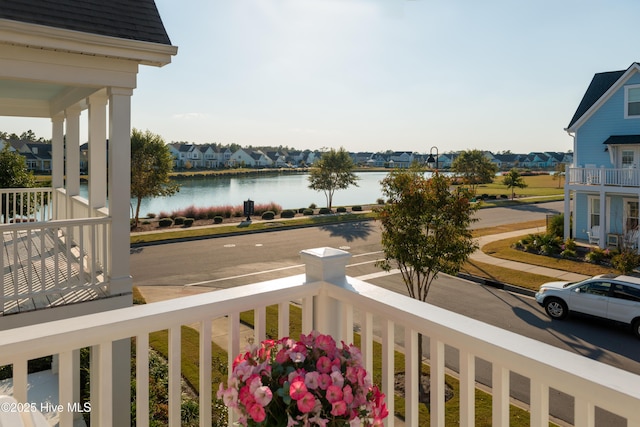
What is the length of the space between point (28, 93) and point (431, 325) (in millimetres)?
8620

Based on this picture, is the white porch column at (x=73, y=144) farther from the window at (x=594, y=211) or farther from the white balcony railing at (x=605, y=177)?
the window at (x=594, y=211)

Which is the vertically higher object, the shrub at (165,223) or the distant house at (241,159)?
the distant house at (241,159)

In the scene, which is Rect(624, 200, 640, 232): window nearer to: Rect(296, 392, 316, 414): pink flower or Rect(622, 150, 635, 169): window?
Rect(622, 150, 635, 169): window

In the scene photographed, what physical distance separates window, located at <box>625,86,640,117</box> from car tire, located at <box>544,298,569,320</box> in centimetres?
1321

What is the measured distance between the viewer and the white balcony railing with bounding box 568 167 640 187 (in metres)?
18.8

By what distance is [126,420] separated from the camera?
5.18 m

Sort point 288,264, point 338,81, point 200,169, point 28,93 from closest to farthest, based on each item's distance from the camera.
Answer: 1. point 28,93
2. point 288,264
3. point 338,81
4. point 200,169

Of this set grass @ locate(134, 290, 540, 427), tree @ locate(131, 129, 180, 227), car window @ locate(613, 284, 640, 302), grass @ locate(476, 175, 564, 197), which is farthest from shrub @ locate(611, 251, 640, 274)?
grass @ locate(476, 175, 564, 197)

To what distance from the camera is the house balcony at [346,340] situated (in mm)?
1621

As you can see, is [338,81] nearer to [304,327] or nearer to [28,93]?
[28,93]

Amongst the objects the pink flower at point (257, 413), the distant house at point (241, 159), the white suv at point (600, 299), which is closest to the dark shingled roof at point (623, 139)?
the white suv at point (600, 299)

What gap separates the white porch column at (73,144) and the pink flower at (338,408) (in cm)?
758

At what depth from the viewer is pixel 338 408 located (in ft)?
5.67

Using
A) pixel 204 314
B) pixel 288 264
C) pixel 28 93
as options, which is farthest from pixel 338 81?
pixel 204 314
